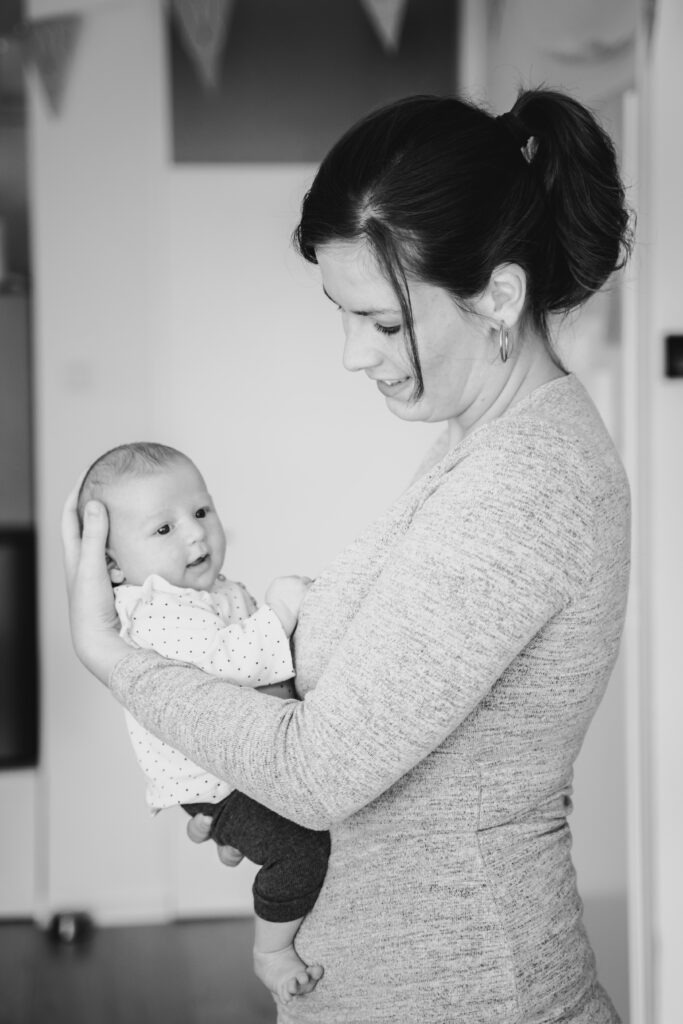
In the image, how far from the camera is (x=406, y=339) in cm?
93

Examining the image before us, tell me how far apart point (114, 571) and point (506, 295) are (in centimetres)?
47

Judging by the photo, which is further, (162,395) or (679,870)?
(162,395)

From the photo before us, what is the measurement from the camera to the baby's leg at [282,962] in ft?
3.25

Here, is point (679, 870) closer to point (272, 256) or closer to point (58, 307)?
point (272, 256)

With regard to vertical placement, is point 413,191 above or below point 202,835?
above

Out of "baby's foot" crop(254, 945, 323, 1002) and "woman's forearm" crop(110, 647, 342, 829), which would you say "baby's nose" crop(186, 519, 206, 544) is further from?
"baby's foot" crop(254, 945, 323, 1002)

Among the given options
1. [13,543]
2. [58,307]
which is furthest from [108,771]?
[58,307]

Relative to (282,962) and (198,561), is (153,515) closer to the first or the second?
(198,561)

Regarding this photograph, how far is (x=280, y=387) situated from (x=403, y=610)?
1.49 m

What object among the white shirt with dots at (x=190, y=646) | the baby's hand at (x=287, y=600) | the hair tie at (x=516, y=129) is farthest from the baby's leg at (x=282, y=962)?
the hair tie at (x=516, y=129)

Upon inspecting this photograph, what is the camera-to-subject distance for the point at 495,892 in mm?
914

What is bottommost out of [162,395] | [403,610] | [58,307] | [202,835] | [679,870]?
[679,870]

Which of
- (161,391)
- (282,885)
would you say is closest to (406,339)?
(282,885)

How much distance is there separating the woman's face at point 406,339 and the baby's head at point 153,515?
246 millimetres
